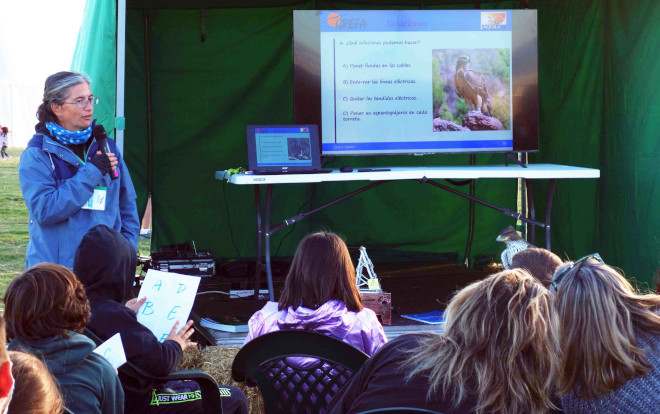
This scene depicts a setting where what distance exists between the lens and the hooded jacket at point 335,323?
2498mm

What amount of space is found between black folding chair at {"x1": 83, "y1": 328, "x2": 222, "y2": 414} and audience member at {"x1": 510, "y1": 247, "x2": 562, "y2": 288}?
104cm

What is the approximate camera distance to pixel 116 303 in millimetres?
2469

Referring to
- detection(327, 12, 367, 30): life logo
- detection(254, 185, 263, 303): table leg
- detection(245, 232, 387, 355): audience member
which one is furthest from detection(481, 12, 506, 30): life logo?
detection(245, 232, 387, 355): audience member

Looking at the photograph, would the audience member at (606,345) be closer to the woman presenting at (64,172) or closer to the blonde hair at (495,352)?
the blonde hair at (495,352)

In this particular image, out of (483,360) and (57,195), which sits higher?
(57,195)

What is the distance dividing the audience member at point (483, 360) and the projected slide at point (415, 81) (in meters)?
3.45

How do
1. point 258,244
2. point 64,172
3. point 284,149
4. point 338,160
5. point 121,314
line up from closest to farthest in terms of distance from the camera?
point 121,314 < point 64,172 < point 284,149 < point 258,244 < point 338,160

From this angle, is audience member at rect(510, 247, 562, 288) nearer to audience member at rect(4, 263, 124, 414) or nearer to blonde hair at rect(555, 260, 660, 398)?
blonde hair at rect(555, 260, 660, 398)

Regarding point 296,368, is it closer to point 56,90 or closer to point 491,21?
point 56,90

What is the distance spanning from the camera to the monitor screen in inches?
197

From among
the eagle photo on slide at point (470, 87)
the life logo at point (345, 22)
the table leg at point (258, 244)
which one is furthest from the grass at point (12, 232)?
the eagle photo on slide at point (470, 87)

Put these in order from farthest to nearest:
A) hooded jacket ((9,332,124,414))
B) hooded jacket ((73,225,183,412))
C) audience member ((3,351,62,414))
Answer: hooded jacket ((73,225,183,412)) → hooded jacket ((9,332,124,414)) → audience member ((3,351,62,414))

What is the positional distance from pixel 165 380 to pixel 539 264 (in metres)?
1.26

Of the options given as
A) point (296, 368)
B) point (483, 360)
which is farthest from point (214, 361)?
point (483, 360)
